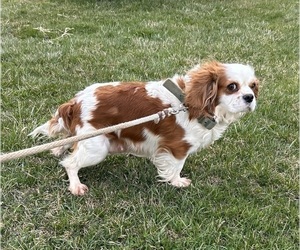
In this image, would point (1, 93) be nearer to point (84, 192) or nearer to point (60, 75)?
point (60, 75)

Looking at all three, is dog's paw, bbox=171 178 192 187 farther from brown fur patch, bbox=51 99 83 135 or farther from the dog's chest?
brown fur patch, bbox=51 99 83 135

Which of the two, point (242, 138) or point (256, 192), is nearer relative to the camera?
point (256, 192)

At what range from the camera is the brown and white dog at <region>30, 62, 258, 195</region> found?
3164mm

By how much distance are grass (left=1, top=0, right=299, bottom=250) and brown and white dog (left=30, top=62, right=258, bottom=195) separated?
26 cm

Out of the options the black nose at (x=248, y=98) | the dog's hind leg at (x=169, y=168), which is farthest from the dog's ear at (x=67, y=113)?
the black nose at (x=248, y=98)

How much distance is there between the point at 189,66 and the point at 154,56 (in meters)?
0.52

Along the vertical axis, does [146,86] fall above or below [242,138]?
above

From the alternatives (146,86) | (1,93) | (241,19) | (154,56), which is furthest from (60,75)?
(241,19)

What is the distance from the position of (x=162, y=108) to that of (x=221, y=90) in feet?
1.43

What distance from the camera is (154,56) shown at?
6.17m

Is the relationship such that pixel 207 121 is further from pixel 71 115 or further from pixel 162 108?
pixel 71 115

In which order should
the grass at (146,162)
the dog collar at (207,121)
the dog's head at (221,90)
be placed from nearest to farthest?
the grass at (146,162), the dog's head at (221,90), the dog collar at (207,121)

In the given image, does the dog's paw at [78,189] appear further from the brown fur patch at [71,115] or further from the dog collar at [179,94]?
the dog collar at [179,94]

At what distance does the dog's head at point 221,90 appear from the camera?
312cm
